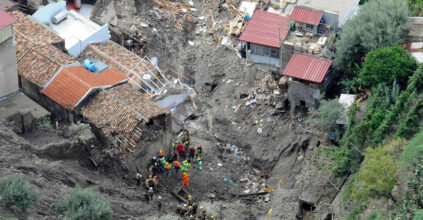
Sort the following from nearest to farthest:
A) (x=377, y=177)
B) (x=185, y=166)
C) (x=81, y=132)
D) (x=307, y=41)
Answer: (x=377, y=177) → (x=81, y=132) → (x=185, y=166) → (x=307, y=41)

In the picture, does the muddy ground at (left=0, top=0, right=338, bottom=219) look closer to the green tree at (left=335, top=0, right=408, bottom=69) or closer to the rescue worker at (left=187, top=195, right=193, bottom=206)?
the rescue worker at (left=187, top=195, right=193, bottom=206)

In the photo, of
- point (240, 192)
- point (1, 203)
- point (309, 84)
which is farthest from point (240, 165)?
point (1, 203)

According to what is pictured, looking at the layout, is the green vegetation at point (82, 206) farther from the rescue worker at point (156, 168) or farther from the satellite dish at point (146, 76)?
the satellite dish at point (146, 76)

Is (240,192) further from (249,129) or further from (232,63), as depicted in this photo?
(232,63)

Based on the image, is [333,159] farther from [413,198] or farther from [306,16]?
[306,16]

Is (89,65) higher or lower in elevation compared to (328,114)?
lower

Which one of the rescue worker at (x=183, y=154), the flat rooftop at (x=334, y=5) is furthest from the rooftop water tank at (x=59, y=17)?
the flat rooftop at (x=334, y=5)

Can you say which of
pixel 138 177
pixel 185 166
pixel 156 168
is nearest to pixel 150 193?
pixel 138 177
